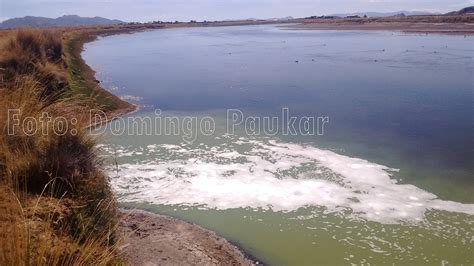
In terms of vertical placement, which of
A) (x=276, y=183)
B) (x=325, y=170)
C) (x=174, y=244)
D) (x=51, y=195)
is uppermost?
(x=51, y=195)

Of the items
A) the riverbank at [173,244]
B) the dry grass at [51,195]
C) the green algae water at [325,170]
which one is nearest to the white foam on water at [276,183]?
the green algae water at [325,170]

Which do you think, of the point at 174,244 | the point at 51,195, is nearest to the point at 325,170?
the point at 174,244

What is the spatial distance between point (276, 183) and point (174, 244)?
14.6 feet

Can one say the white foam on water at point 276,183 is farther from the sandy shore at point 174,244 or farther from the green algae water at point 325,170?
the sandy shore at point 174,244

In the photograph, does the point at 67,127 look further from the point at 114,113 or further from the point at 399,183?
the point at 114,113

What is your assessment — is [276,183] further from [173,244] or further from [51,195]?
[51,195]

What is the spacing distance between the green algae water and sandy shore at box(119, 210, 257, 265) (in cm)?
52

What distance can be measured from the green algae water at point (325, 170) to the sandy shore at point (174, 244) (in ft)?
1.72

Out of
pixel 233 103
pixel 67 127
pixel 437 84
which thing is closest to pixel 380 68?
pixel 437 84

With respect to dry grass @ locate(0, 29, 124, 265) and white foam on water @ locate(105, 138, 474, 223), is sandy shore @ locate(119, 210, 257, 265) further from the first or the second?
dry grass @ locate(0, 29, 124, 265)

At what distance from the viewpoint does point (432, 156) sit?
1579 centimetres

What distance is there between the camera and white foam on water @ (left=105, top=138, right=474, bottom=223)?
473 inches

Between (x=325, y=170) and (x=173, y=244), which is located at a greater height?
(x=325, y=170)

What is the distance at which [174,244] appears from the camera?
9.99 metres
